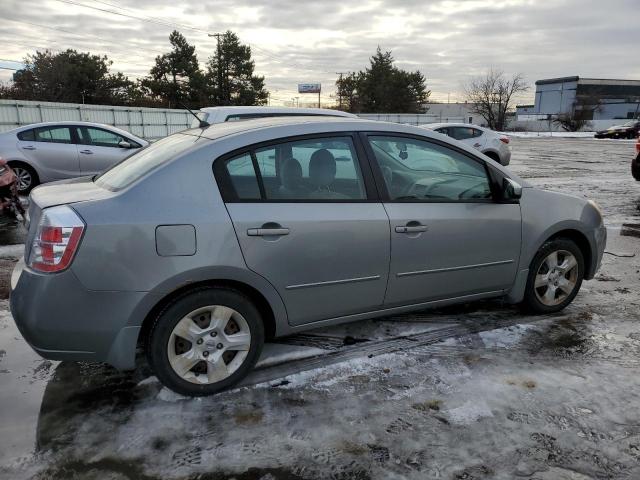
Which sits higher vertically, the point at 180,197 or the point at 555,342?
the point at 180,197

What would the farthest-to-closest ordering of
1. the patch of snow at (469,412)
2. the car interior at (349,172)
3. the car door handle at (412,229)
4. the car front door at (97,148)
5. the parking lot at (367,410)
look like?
the car front door at (97,148) < the car door handle at (412,229) < the car interior at (349,172) < the patch of snow at (469,412) < the parking lot at (367,410)

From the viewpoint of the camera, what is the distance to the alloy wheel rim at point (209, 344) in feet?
9.50

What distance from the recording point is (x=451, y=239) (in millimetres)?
3537

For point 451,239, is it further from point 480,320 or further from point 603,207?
point 603,207

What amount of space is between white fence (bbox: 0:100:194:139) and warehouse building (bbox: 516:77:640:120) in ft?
196

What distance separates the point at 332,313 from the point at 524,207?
174cm

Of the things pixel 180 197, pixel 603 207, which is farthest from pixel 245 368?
pixel 603 207

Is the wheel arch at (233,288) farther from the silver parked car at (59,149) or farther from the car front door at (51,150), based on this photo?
the car front door at (51,150)

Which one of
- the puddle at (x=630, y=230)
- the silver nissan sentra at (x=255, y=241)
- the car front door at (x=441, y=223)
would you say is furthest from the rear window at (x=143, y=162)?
the puddle at (x=630, y=230)

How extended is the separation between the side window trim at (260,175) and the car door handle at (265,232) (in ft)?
0.59

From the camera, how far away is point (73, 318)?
8.77 ft

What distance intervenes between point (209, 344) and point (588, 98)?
82.7m

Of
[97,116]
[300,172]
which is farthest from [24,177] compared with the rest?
[97,116]

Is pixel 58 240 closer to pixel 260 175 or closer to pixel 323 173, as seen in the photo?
pixel 260 175
